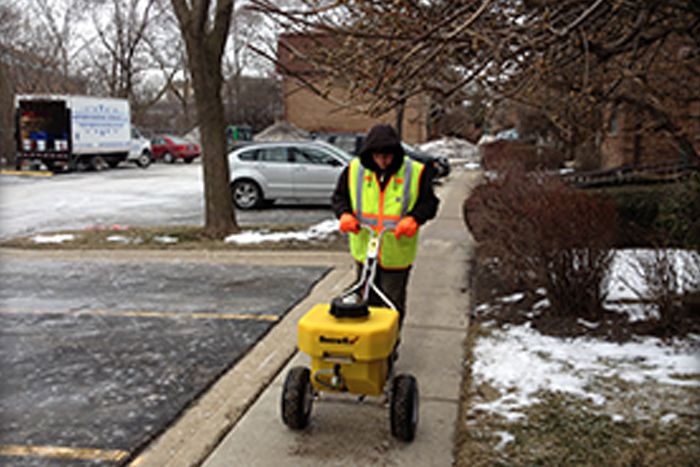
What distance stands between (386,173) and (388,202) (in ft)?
0.63

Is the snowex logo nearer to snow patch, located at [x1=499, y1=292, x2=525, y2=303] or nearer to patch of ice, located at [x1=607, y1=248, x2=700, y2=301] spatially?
patch of ice, located at [x1=607, y1=248, x2=700, y2=301]

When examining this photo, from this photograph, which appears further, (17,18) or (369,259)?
(17,18)

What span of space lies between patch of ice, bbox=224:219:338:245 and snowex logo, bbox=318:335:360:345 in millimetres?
7283

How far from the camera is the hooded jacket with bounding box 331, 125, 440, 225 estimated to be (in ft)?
14.7

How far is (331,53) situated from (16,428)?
9.79 feet

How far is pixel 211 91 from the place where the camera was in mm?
11336

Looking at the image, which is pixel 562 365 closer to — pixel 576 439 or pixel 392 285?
pixel 576 439

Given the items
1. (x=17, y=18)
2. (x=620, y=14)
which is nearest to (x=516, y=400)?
(x=620, y=14)

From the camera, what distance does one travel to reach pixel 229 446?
4074 millimetres

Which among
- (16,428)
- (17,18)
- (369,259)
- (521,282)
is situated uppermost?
(17,18)

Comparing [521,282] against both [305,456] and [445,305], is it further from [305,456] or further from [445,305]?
[305,456]

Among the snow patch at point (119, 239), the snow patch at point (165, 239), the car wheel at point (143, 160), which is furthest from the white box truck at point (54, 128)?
the snow patch at point (165, 239)

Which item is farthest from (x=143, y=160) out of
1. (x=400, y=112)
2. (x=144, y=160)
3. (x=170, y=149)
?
(x=400, y=112)

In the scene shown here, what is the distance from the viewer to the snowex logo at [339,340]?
147 inches
